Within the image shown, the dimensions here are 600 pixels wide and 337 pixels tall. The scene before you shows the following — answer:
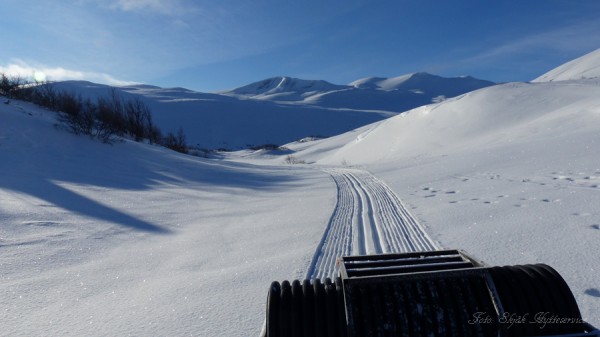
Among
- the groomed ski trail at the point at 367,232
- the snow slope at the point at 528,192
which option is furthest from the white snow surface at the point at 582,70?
the groomed ski trail at the point at 367,232

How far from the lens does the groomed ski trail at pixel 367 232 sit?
5.12 metres

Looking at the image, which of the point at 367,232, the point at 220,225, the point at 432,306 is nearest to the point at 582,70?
the point at 367,232

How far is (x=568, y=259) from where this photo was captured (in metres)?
4.24

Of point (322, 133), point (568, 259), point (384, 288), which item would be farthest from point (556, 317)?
point (322, 133)

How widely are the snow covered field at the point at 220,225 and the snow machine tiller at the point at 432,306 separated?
75cm

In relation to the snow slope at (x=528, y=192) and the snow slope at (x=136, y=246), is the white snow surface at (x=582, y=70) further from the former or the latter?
the snow slope at (x=136, y=246)

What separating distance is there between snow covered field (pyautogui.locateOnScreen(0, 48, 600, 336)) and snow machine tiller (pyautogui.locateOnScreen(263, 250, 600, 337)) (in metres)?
0.75

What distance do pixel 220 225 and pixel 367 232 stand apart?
9.88 feet

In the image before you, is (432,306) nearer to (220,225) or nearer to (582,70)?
(220,225)

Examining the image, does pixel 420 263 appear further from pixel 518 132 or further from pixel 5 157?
pixel 518 132

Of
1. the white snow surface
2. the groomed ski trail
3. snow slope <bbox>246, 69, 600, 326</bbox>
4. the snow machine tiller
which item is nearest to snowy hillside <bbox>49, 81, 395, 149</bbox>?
the white snow surface

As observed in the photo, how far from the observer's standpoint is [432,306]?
8.35 ft

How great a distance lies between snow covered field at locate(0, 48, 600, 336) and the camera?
12.5 feet

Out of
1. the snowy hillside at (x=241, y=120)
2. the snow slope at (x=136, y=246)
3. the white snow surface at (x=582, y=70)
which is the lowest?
the snow slope at (x=136, y=246)
